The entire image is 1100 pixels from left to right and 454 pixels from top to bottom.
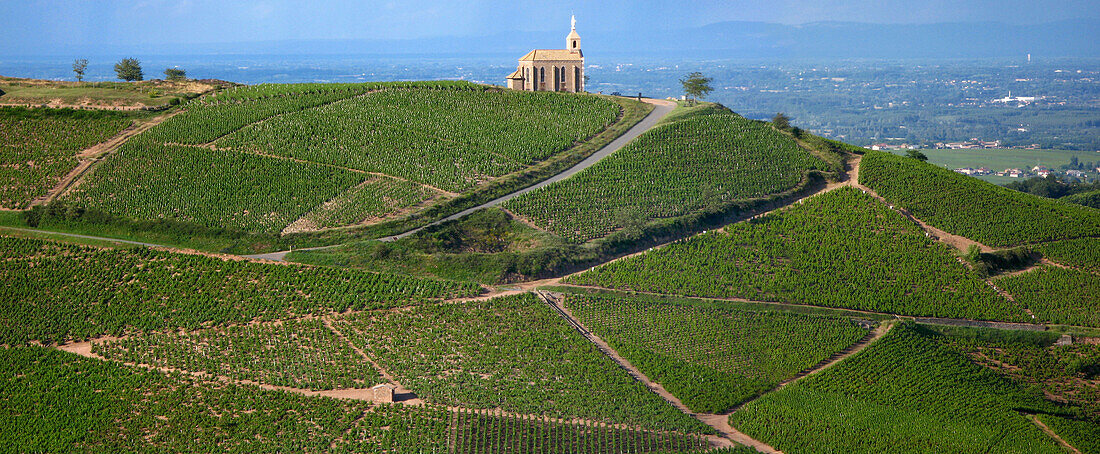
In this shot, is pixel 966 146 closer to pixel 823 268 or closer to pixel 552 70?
pixel 552 70

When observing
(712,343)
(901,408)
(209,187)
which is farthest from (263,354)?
(901,408)

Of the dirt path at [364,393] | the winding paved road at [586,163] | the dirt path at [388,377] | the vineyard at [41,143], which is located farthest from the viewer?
the vineyard at [41,143]

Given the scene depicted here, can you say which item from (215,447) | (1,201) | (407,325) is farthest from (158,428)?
(1,201)

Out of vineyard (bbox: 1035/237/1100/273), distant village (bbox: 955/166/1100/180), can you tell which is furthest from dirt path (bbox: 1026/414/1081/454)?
distant village (bbox: 955/166/1100/180)

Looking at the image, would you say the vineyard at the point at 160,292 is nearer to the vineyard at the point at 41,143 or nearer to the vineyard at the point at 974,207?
the vineyard at the point at 41,143

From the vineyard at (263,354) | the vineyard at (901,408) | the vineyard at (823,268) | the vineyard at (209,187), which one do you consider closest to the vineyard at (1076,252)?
the vineyard at (823,268)

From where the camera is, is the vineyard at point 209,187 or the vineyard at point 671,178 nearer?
the vineyard at point 209,187
